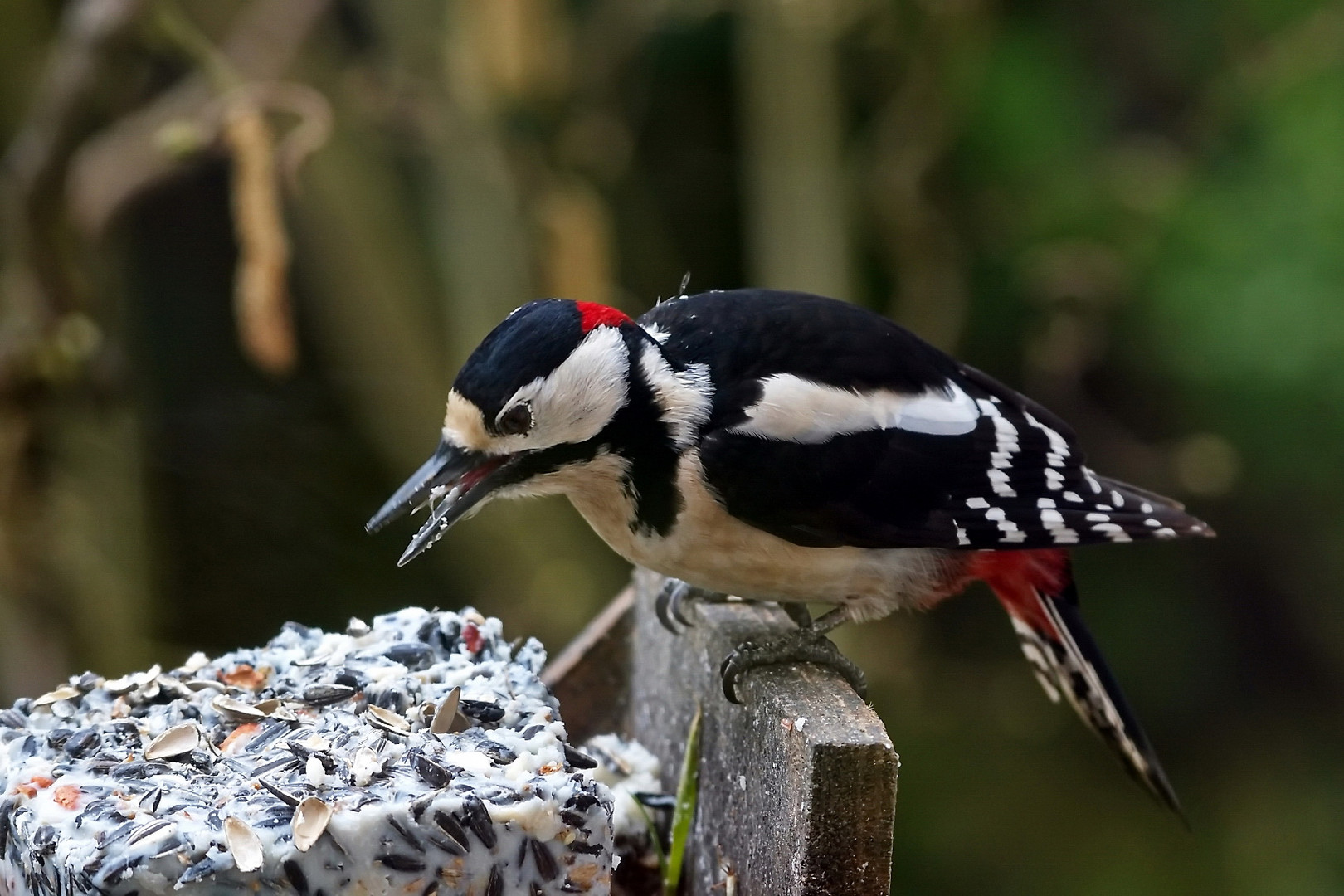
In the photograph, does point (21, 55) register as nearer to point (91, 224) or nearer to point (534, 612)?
point (91, 224)

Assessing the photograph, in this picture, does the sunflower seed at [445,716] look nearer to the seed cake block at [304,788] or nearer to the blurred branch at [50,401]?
the seed cake block at [304,788]

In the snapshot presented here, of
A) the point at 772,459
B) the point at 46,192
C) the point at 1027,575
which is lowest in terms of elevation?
the point at 1027,575

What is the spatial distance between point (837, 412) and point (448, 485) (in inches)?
21.3

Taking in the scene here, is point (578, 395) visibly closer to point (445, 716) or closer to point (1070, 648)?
point (445, 716)

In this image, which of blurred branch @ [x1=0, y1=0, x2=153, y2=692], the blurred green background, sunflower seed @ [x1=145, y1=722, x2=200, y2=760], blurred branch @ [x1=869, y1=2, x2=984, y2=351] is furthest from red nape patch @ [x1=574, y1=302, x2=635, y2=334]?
blurred branch @ [x1=869, y1=2, x2=984, y2=351]

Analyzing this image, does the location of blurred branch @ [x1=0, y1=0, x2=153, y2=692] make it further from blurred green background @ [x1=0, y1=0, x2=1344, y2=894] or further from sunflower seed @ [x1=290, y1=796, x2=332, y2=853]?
sunflower seed @ [x1=290, y1=796, x2=332, y2=853]

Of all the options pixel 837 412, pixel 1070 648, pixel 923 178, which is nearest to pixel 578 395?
pixel 837 412

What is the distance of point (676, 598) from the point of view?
87.4 inches

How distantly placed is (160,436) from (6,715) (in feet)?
9.67

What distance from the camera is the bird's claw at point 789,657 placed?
186 cm

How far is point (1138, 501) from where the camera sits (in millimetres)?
2170

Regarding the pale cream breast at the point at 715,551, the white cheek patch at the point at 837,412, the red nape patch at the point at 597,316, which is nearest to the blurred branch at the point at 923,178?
the white cheek patch at the point at 837,412

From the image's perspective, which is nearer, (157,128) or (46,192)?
(46,192)

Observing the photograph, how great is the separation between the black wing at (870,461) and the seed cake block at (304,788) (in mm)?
432
